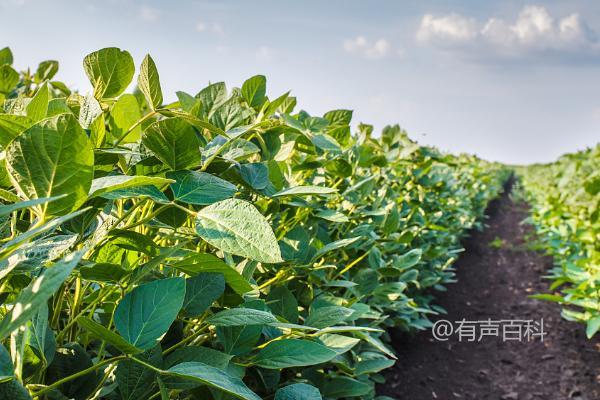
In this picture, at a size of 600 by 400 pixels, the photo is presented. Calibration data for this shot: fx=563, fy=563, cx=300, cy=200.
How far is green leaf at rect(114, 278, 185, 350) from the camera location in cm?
82

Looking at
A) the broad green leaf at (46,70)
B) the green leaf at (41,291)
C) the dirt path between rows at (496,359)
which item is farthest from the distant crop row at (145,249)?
the dirt path between rows at (496,359)

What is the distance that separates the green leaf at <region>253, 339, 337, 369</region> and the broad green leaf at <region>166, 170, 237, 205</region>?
0.32 m

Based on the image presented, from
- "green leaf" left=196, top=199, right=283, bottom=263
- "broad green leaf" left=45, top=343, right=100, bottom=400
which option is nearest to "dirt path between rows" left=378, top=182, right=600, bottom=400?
"broad green leaf" left=45, top=343, right=100, bottom=400

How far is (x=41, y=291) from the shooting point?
580mm

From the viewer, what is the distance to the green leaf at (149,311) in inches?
32.3

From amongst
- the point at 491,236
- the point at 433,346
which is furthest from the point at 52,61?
the point at 491,236

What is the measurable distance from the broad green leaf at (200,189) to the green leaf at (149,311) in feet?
0.45

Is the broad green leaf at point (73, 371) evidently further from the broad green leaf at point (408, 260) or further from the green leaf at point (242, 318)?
the broad green leaf at point (408, 260)

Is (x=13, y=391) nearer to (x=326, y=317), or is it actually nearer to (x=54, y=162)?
(x=54, y=162)

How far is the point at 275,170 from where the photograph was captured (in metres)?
1.39

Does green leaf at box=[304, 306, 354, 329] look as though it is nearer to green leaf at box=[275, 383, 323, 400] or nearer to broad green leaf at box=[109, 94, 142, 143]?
green leaf at box=[275, 383, 323, 400]

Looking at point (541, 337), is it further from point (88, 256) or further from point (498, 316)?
point (88, 256)

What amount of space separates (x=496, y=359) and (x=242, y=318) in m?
4.21

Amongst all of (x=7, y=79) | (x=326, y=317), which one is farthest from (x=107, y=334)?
(x=7, y=79)
